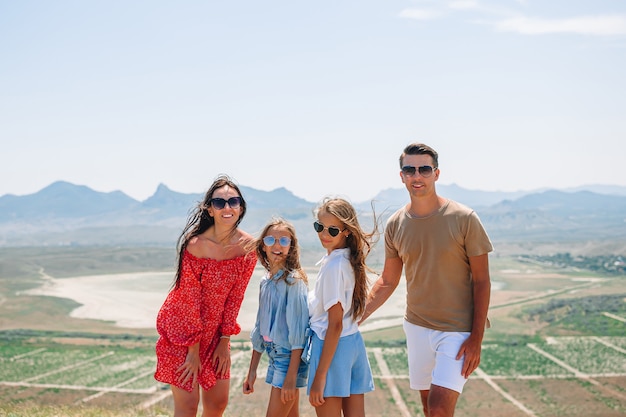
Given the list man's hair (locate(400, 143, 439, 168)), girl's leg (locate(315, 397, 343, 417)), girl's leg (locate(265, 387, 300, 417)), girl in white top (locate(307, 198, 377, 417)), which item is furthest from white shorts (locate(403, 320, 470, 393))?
man's hair (locate(400, 143, 439, 168))

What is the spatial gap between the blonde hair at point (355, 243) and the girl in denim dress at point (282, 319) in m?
0.32

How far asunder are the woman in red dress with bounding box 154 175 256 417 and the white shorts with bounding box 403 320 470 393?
1.23m

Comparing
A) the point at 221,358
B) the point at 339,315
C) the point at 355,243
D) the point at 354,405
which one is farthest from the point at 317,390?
the point at 355,243

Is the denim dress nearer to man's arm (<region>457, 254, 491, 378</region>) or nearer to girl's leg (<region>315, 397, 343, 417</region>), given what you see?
girl's leg (<region>315, 397, 343, 417</region>)

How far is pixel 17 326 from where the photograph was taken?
4762 cm

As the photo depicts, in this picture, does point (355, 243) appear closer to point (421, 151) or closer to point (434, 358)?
point (421, 151)

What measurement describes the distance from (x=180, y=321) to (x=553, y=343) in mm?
36897

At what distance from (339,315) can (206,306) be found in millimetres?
1027

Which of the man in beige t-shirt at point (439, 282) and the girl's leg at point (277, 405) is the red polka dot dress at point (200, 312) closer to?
the girl's leg at point (277, 405)

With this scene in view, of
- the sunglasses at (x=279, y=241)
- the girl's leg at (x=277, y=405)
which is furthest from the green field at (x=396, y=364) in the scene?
the sunglasses at (x=279, y=241)

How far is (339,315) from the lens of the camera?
147 inches

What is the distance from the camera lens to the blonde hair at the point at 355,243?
3.88 metres

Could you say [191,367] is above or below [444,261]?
below

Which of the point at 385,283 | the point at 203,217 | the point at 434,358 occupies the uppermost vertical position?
the point at 203,217
